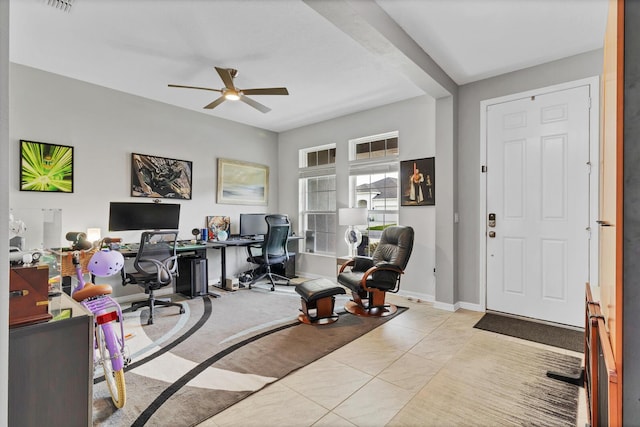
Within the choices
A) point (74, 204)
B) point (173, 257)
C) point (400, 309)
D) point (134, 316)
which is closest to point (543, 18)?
point (400, 309)

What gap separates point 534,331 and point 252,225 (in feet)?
13.8

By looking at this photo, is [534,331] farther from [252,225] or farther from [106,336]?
[252,225]

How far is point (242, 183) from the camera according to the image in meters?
5.62

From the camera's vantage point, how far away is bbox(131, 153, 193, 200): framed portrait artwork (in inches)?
170

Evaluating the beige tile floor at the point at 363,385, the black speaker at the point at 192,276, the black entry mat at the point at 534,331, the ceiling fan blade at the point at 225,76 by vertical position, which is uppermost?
the ceiling fan blade at the point at 225,76

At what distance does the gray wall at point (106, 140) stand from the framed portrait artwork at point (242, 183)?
4.8 inches

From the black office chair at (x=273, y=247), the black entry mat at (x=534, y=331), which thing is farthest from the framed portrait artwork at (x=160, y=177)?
the black entry mat at (x=534, y=331)

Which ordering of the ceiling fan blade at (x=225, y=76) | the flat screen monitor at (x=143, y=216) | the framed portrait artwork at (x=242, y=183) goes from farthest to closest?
the framed portrait artwork at (x=242, y=183)
the flat screen monitor at (x=143, y=216)
the ceiling fan blade at (x=225, y=76)

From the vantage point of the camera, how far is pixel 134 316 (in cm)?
358

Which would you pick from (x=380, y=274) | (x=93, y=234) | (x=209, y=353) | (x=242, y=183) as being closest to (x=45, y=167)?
(x=93, y=234)

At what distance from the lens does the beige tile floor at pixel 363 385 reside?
183cm

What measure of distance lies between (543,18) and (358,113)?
2.72 m

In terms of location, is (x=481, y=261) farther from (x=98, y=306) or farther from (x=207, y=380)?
(x=98, y=306)

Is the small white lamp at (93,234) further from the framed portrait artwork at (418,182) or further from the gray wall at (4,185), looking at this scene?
the framed portrait artwork at (418,182)
